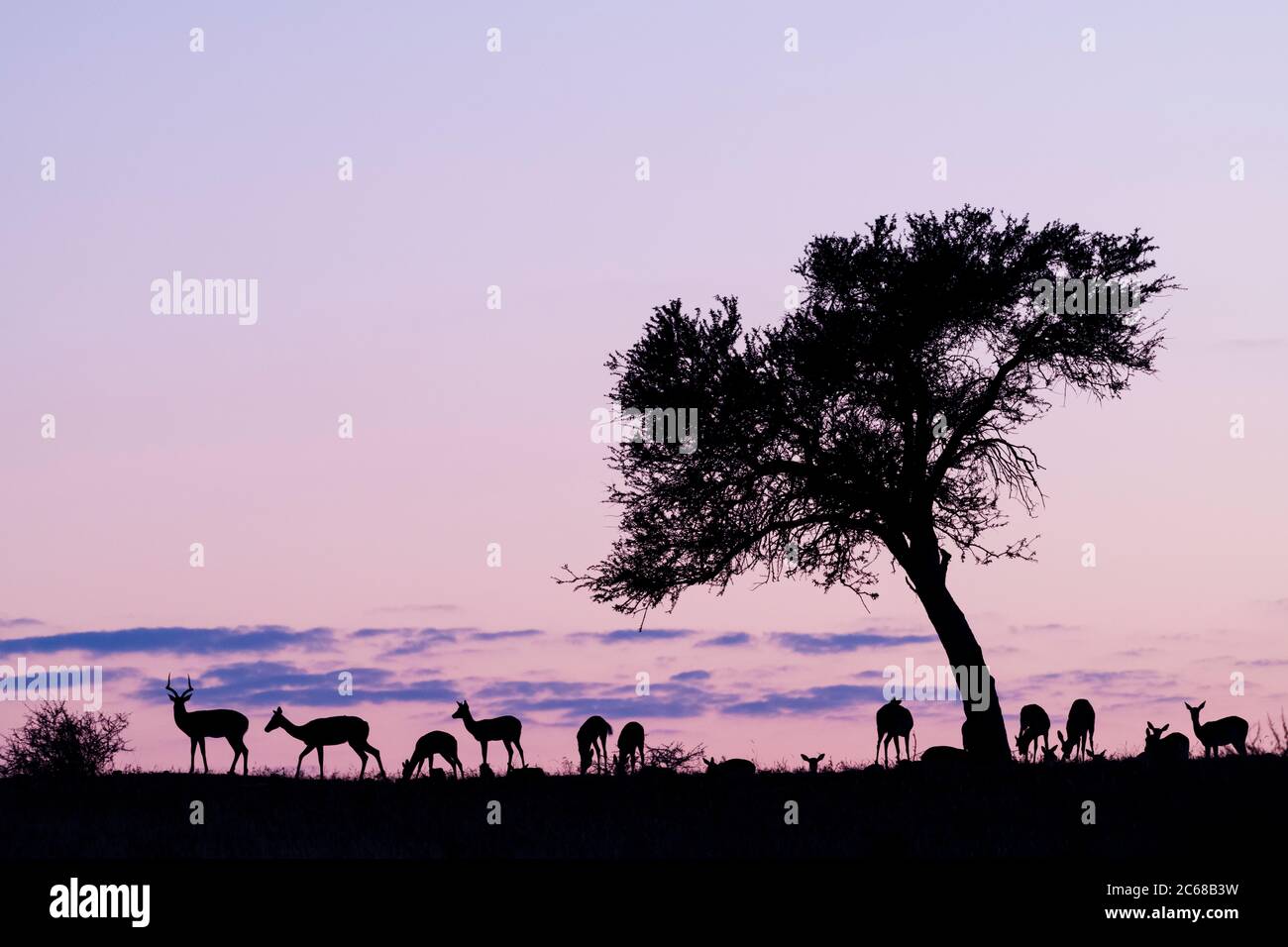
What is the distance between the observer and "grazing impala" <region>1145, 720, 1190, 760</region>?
28.0 meters

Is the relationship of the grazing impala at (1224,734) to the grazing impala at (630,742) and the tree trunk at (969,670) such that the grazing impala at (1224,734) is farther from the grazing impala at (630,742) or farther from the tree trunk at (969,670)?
the grazing impala at (630,742)

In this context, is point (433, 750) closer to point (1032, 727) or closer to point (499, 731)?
point (499, 731)

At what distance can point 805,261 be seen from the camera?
31.9m

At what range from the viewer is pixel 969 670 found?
3050cm

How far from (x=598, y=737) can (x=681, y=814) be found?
1095 cm

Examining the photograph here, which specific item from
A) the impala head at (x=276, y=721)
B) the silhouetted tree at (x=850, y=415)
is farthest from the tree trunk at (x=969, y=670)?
the impala head at (x=276, y=721)

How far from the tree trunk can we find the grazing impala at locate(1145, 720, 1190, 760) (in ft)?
9.18

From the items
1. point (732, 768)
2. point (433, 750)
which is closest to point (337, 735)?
point (433, 750)

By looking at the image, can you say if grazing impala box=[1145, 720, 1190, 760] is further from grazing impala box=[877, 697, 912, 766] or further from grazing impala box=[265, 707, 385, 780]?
grazing impala box=[265, 707, 385, 780]

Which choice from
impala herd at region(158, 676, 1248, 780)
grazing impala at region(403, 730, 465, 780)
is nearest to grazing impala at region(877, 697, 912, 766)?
impala herd at region(158, 676, 1248, 780)

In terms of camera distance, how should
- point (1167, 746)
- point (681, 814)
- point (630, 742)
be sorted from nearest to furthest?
1. point (681, 814)
2. point (1167, 746)
3. point (630, 742)

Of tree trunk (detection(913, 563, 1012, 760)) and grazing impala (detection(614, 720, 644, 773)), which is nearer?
tree trunk (detection(913, 563, 1012, 760))

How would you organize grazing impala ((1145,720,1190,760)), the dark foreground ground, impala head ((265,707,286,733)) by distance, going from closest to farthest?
1. the dark foreground ground
2. grazing impala ((1145,720,1190,760))
3. impala head ((265,707,286,733))
